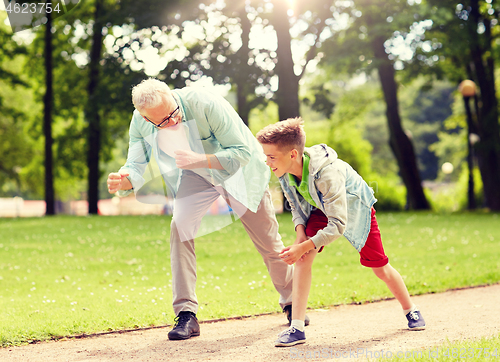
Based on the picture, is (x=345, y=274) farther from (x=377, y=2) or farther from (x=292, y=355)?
(x=377, y=2)

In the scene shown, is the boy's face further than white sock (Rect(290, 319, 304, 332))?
No

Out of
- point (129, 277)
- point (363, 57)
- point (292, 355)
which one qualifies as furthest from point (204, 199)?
point (363, 57)

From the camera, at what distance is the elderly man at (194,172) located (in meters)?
3.94

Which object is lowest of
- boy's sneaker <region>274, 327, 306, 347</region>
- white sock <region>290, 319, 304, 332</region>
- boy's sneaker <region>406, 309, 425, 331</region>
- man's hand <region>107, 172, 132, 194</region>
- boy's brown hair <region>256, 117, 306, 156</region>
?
boy's sneaker <region>406, 309, 425, 331</region>

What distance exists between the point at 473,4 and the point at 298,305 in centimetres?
2096

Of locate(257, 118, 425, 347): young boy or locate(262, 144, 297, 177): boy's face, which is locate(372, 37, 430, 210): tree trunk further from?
locate(262, 144, 297, 177): boy's face

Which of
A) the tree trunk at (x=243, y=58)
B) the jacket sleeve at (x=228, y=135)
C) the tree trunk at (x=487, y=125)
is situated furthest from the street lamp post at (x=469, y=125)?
the jacket sleeve at (x=228, y=135)

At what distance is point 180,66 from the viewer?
19516 millimetres

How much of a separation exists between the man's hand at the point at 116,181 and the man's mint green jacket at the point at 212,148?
0.09 meters

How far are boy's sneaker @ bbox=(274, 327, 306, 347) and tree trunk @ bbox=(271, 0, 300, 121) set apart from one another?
13.2 metres

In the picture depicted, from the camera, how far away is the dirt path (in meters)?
3.73

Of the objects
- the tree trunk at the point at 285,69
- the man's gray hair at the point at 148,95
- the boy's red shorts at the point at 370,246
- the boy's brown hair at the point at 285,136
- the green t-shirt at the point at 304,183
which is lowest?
the boy's red shorts at the point at 370,246

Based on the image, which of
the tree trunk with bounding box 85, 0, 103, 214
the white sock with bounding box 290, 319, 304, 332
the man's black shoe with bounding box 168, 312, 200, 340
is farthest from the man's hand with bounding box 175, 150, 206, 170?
the tree trunk with bounding box 85, 0, 103, 214

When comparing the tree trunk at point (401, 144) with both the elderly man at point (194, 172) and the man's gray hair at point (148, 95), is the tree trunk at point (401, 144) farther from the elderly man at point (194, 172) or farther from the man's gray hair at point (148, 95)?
the man's gray hair at point (148, 95)
